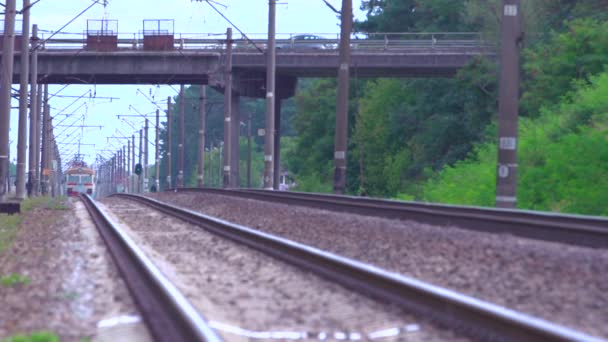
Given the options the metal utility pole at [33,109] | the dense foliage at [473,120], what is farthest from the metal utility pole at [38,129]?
the dense foliage at [473,120]

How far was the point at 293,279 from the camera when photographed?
1291 cm

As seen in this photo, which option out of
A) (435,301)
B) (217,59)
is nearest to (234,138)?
(217,59)

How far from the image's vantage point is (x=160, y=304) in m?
10.3

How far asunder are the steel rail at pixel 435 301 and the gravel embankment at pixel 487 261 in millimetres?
751

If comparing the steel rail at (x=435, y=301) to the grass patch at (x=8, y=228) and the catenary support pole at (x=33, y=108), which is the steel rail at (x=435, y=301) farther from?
the catenary support pole at (x=33, y=108)

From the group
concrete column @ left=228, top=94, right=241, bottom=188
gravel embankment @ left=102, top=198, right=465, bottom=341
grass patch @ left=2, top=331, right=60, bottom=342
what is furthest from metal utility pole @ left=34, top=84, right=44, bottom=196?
grass patch @ left=2, top=331, right=60, bottom=342

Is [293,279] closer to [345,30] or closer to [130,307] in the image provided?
[130,307]

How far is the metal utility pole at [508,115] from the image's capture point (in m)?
24.0

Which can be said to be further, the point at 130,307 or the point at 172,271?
the point at 172,271

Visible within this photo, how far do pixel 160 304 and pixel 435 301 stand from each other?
2.69 meters

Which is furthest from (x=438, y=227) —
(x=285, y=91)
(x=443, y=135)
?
(x=285, y=91)

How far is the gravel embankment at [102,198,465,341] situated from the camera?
900 cm

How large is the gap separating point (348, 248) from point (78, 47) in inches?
2106

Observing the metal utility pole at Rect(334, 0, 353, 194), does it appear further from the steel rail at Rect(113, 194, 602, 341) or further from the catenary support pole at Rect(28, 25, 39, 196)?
the steel rail at Rect(113, 194, 602, 341)
